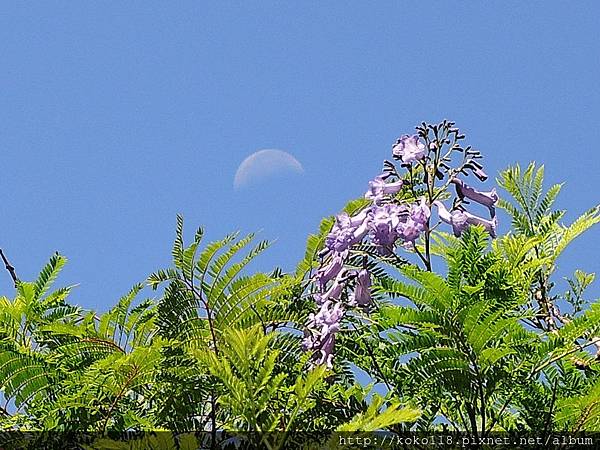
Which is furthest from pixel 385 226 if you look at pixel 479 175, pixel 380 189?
pixel 479 175

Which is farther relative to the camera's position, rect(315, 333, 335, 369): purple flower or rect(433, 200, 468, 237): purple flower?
rect(433, 200, 468, 237): purple flower

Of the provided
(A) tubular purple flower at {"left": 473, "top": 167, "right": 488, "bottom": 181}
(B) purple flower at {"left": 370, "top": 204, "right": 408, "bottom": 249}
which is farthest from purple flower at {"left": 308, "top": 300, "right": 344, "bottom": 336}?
(A) tubular purple flower at {"left": 473, "top": 167, "right": 488, "bottom": 181}

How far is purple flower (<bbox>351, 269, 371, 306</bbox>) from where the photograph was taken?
122 cm

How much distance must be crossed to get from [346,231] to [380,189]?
0.13 m

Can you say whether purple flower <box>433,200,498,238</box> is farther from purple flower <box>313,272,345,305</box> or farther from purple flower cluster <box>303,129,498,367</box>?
purple flower <box>313,272,345,305</box>

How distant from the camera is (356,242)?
4.09 ft

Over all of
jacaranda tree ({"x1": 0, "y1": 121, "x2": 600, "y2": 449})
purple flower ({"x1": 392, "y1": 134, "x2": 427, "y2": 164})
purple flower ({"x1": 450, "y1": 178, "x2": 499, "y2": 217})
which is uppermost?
purple flower ({"x1": 392, "y1": 134, "x2": 427, "y2": 164})

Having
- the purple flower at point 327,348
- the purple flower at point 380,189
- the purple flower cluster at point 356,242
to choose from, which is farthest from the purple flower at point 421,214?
the purple flower at point 327,348

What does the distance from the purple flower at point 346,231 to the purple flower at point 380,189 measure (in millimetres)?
64

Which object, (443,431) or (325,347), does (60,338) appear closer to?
(325,347)

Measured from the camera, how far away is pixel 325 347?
3.88 ft

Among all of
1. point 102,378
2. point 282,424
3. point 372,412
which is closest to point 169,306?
point 102,378

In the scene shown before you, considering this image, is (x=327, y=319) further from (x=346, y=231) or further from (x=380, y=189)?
(x=380, y=189)

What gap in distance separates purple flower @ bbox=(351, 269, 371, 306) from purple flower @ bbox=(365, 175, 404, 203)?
0.55ft
